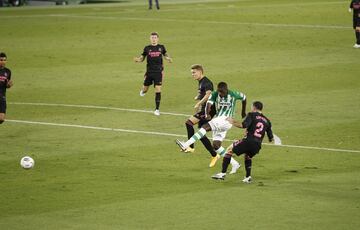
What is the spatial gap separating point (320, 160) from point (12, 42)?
27.7 metres

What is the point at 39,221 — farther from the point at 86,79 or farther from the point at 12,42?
the point at 12,42

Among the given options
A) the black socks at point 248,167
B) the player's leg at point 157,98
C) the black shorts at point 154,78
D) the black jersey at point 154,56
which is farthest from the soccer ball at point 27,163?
Result: the black jersey at point 154,56

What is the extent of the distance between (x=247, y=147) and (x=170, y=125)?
8038 mm

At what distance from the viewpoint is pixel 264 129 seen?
65.1ft

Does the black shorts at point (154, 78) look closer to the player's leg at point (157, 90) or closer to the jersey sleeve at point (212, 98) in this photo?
the player's leg at point (157, 90)

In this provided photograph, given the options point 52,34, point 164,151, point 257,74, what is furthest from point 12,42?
point 164,151

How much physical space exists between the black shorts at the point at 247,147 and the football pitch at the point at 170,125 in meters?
0.69

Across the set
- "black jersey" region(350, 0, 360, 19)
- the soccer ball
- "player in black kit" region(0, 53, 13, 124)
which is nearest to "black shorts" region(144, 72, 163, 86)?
"player in black kit" region(0, 53, 13, 124)

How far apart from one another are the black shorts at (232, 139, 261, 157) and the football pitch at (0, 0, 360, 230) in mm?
692

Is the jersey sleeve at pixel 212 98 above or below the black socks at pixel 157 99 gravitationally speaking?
above

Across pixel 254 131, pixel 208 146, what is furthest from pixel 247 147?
pixel 208 146

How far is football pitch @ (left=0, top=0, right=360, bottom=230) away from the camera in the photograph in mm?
17797

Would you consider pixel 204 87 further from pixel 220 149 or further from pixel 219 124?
pixel 220 149

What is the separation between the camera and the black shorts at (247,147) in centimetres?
1984
